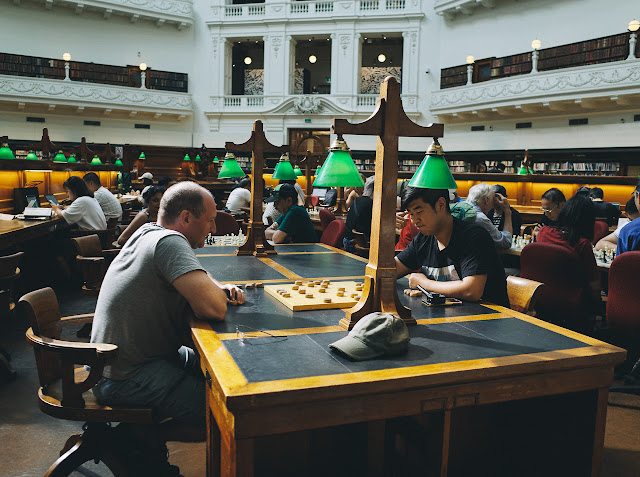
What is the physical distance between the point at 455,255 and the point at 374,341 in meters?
1.09

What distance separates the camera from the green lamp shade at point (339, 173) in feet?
7.98

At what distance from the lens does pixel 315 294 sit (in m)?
2.41

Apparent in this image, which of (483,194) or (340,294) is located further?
(483,194)

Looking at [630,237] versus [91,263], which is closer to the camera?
[630,237]

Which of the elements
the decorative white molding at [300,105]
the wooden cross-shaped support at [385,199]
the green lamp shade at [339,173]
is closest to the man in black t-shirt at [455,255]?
the green lamp shade at [339,173]

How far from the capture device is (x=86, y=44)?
18266 mm

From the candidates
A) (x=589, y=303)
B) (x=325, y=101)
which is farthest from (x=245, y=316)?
(x=325, y=101)

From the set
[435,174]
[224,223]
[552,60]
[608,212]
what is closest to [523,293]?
[435,174]

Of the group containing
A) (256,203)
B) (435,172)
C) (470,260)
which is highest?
(435,172)

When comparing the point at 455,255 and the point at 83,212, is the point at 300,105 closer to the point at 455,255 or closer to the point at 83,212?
the point at 83,212

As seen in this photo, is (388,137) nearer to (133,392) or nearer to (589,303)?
(133,392)

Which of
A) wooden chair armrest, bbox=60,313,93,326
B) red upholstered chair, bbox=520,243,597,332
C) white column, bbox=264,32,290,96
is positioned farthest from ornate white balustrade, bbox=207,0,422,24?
wooden chair armrest, bbox=60,313,93,326

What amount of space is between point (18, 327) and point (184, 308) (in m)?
3.03

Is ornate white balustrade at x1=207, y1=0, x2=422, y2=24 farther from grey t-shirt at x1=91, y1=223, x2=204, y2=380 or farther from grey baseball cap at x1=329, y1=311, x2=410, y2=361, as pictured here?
grey baseball cap at x1=329, y1=311, x2=410, y2=361
